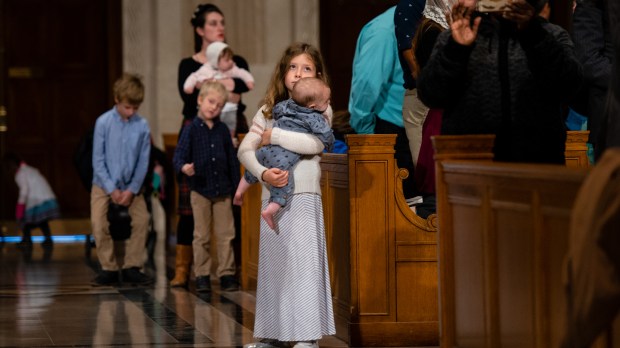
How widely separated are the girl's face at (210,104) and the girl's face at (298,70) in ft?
8.33

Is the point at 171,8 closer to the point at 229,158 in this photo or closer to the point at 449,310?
the point at 229,158

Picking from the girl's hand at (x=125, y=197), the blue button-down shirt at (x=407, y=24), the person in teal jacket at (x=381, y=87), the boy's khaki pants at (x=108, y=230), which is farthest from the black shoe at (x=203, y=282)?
the blue button-down shirt at (x=407, y=24)

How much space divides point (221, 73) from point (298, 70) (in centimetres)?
335

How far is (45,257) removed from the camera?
13.1m

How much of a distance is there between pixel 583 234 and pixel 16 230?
13.0 metres

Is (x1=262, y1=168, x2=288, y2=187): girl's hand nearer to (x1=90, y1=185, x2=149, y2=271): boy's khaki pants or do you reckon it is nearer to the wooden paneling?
(x1=90, y1=185, x2=149, y2=271): boy's khaki pants

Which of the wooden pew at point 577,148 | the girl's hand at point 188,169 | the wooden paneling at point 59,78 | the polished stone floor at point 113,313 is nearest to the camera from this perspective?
the wooden pew at point 577,148

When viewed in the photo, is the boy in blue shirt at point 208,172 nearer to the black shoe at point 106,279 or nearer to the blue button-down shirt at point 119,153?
the blue button-down shirt at point 119,153

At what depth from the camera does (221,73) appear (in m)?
10.2

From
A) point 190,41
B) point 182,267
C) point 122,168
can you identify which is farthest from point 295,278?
point 190,41

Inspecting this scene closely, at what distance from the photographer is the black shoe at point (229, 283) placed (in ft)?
32.0

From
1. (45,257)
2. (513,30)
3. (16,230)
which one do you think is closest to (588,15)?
(513,30)

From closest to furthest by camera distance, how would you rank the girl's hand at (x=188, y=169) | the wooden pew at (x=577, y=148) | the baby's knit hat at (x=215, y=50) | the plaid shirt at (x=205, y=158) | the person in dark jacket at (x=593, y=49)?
the person in dark jacket at (x=593, y=49) < the wooden pew at (x=577, y=148) < the girl's hand at (x=188, y=169) < the plaid shirt at (x=205, y=158) < the baby's knit hat at (x=215, y=50)

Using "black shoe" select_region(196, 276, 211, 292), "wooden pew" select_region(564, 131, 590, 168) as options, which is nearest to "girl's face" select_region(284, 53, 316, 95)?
"wooden pew" select_region(564, 131, 590, 168)
